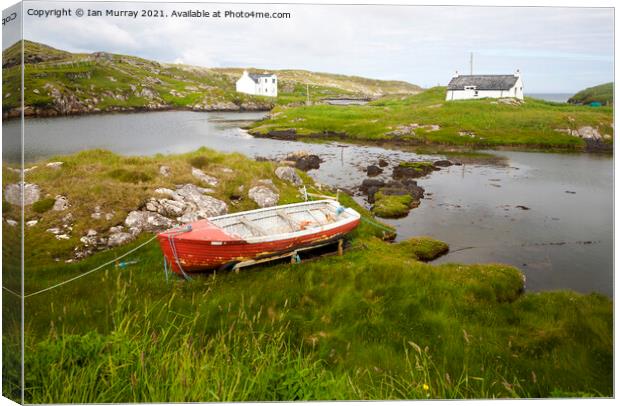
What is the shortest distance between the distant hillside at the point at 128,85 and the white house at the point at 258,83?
0.21 meters

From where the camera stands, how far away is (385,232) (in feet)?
37.6

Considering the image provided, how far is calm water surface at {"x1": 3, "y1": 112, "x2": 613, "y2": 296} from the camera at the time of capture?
796 centimetres

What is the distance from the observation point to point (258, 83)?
10.3 meters

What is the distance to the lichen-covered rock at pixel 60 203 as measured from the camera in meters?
7.50

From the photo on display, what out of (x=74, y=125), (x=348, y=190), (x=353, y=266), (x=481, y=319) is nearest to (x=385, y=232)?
(x=348, y=190)

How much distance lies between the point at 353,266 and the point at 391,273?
891mm

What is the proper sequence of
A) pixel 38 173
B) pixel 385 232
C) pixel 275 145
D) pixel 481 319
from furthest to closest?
1. pixel 275 145
2. pixel 385 232
3. pixel 481 319
4. pixel 38 173

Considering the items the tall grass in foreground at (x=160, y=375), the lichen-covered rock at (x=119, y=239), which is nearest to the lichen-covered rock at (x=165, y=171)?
the lichen-covered rock at (x=119, y=239)

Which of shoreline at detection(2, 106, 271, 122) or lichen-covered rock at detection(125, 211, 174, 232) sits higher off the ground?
shoreline at detection(2, 106, 271, 122)

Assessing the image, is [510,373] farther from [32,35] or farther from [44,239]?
[32,35]

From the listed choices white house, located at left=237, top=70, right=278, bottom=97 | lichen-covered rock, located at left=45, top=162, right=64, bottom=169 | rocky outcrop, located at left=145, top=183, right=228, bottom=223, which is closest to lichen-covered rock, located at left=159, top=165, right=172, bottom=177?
rocky outcrop, located at left=145, top=183, right=228, bottom=223

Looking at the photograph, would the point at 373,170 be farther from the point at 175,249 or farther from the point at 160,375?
the point at 160,375

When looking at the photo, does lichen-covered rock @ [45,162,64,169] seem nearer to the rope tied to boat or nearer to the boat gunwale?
the boat gunwale

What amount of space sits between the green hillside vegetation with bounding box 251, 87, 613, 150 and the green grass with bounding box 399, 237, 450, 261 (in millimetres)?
3657
